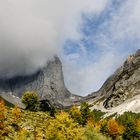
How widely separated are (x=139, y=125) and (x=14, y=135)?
7476 cm

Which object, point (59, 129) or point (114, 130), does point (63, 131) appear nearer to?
point (59, 129)

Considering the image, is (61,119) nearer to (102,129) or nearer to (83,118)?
(102,129)

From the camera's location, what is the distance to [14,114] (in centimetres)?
13838

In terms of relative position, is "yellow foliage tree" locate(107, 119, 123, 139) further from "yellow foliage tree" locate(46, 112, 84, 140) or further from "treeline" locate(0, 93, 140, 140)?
"yellow foliage tree" locate(46, 112, 84, 140)

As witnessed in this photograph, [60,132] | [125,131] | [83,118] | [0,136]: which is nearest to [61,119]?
[60,132]

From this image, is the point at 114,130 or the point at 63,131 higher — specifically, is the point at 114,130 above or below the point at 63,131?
above

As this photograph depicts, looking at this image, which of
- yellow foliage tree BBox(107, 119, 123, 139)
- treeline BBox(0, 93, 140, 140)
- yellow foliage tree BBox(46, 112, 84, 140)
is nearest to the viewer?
yellow foliage tree BBox(46, 112, 84, 140)

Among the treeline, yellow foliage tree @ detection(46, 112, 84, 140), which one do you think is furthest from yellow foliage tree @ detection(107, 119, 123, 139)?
yellow foliage tree @ detection(46, 112, 84, 140)

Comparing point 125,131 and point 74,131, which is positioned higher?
point 125,131

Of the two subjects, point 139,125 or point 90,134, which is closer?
point 90,134

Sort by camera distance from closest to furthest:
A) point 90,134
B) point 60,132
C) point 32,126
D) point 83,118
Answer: point 60,132 → point 90,134 → point 32,126 → point 83,118

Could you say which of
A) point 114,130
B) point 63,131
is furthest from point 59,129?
point 114,130

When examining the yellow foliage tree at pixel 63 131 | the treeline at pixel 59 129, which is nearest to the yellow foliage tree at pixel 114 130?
→ the treeline at pixel 59 129

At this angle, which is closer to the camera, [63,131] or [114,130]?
[63,131]
